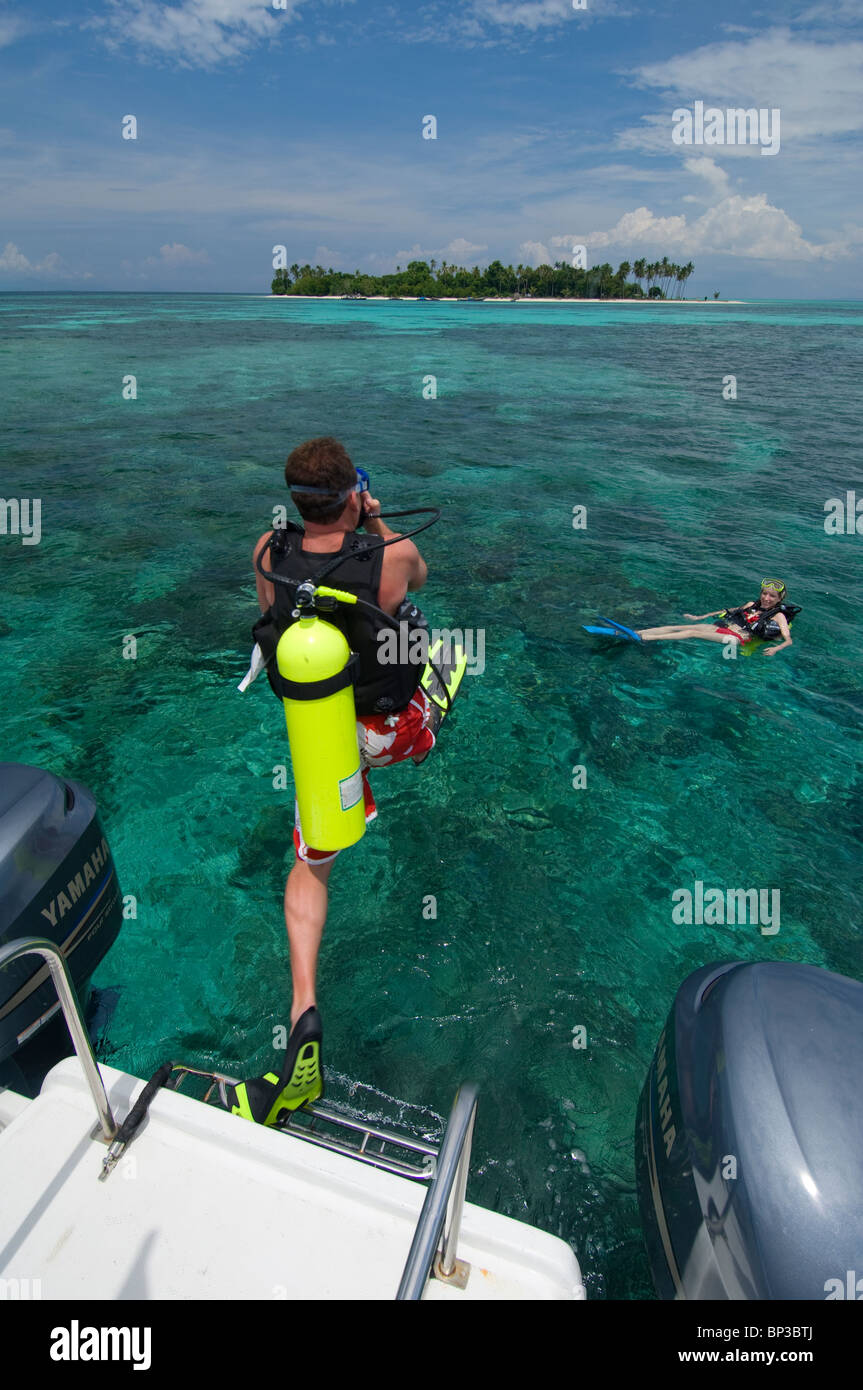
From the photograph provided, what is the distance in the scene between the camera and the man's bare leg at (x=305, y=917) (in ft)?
10.9

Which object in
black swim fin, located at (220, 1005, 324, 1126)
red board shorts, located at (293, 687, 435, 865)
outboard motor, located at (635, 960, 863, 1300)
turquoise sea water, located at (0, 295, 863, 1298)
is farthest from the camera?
turquoise sea water, located at (0, 295, 863, 1298)

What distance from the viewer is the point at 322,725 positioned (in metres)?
3.08

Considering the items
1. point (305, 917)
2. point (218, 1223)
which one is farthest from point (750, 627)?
point (218, 1223)

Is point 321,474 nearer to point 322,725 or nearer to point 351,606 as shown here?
point 351,606

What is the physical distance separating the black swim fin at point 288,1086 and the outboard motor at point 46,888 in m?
0.93

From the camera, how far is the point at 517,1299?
77.0 inches

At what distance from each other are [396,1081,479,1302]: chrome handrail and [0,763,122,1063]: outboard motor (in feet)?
6.68

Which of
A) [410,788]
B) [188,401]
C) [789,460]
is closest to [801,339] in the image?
[789,460]

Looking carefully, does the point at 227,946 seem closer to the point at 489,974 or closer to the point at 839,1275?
the point at 489,974

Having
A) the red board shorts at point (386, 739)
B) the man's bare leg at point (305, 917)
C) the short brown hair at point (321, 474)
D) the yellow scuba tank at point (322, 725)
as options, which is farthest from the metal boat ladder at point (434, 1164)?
the short brown hair at point (321, 474)

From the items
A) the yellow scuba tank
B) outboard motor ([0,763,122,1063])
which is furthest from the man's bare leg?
outboard motor ([0,763,122,1063])

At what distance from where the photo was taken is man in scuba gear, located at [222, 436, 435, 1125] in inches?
117

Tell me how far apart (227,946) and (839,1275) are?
362 cm

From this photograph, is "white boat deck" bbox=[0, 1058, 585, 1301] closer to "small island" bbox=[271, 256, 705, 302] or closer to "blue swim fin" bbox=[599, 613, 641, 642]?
"blue swim fin" bbox=[599, 613, 641, 642]
